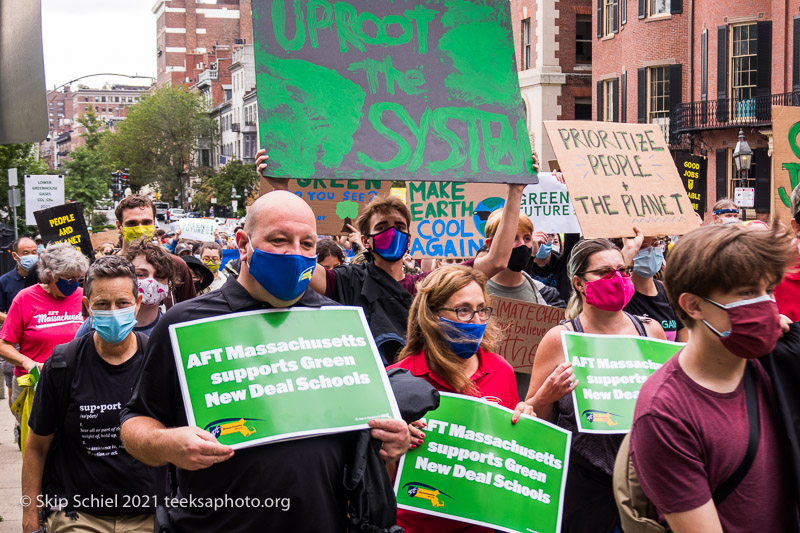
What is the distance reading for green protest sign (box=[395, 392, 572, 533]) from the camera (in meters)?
3.70

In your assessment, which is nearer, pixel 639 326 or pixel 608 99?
pixel 639 326

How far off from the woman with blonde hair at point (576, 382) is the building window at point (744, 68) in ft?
85.8

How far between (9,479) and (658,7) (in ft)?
94.9

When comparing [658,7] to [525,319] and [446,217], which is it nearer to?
[446,217]

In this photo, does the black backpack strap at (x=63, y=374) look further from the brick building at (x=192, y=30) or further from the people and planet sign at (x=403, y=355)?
the brick building at (x=192, y=30)

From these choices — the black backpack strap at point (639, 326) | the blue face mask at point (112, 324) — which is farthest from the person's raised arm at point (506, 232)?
the blue face mask at point (112, 324)

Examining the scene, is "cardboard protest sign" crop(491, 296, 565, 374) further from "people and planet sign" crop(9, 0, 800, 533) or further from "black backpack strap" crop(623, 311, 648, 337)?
"black backpack strap" crop(623, 311, 648, 337)

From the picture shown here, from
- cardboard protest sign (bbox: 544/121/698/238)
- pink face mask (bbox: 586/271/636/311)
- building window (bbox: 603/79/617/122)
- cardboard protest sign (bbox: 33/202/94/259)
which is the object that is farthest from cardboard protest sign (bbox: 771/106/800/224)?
building window (bbox: 603/79/617/122)

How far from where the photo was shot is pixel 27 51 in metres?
3.77

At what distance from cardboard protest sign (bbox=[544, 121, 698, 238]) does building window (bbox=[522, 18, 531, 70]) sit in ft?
116

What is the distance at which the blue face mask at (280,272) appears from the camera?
3.04m

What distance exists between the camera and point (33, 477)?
4.30 m

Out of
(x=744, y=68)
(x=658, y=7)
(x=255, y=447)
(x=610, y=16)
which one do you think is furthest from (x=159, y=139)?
(x=255, y=447)

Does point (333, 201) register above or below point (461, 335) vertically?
above
